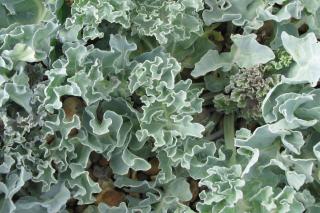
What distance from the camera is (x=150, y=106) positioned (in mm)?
2254

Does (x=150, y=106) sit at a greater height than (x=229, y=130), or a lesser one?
greater

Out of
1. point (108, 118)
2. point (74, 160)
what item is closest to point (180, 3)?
point (108, 118)

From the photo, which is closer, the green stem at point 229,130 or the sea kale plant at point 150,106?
the sea kale plant at point 150,106

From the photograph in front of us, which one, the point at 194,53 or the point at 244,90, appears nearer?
the point at 244,90

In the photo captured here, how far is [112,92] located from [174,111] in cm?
23

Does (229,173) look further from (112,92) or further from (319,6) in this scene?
(319,6)

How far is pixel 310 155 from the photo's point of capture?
2.26m

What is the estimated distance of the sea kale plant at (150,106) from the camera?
85.0 inches

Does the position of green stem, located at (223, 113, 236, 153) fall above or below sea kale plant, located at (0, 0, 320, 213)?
below

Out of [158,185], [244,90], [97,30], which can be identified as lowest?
[158,185]

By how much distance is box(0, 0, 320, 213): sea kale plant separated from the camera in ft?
7.08

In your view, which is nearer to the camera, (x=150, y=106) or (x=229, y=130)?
(x=150, y=106)

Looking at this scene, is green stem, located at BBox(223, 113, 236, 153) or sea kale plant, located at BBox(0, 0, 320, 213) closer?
sea kale plant, located at BBox(0, 0, 320, 213)

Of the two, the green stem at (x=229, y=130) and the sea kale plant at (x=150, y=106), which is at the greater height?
the sea kale plant at (x=150, y=106)
